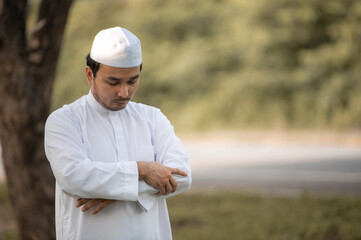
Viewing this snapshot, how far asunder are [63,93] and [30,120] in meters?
18.1

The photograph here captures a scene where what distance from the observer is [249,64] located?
18641 millimetres

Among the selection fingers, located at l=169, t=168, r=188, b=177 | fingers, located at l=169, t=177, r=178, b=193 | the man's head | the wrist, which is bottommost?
fingers, located at l=169, t=177, r=178, b=193

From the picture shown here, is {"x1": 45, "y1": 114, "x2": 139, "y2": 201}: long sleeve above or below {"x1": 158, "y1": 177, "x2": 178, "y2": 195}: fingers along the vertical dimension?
above

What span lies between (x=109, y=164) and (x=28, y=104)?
7.74 feet

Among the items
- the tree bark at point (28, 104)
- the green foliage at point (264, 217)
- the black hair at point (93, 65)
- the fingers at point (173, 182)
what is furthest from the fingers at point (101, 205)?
the green foliage at point (264, 217)

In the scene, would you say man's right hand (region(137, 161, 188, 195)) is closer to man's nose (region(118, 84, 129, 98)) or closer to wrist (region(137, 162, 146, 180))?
wrist (region(137, 162, 146, 180))

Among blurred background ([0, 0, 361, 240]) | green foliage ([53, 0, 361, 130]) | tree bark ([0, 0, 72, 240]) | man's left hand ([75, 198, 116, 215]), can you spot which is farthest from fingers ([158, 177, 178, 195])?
green foliage ([53, 0, 361, 130])

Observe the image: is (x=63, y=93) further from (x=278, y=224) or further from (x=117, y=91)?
(x=117, y=91)

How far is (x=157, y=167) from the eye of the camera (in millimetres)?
2428

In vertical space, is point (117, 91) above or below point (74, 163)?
above

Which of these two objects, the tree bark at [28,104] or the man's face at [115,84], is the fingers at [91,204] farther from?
the tree bark at [28,104]

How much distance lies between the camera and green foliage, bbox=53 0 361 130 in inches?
669

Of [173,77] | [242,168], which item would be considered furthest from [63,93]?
[242,168]

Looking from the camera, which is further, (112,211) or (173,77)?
(173,77)
